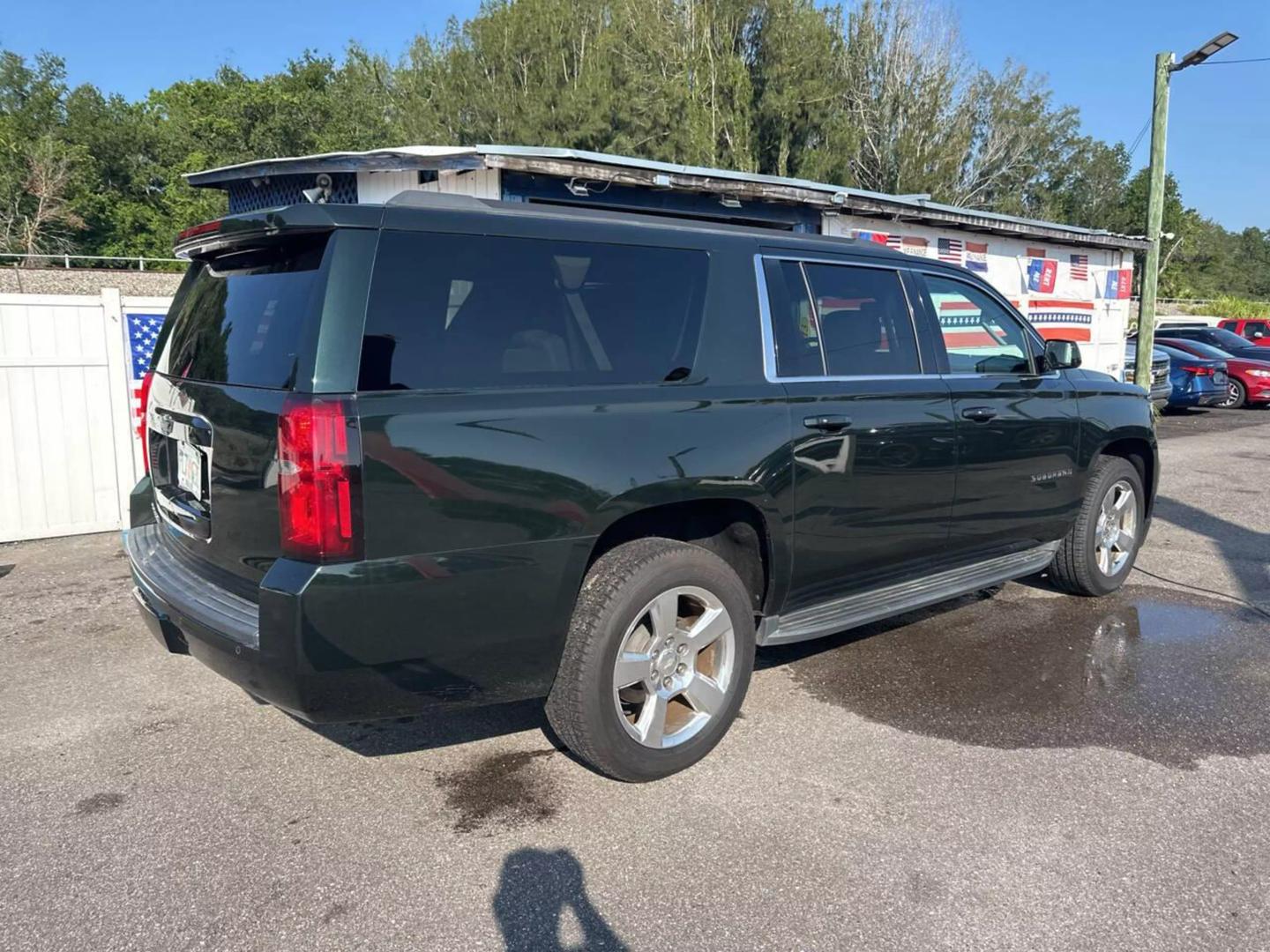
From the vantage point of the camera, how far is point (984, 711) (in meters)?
4.20

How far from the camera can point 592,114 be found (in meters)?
31.2

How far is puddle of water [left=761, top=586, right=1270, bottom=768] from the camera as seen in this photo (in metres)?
4.00

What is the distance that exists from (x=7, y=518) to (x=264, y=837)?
5138mm

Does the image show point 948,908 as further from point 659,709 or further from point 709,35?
point 709,35

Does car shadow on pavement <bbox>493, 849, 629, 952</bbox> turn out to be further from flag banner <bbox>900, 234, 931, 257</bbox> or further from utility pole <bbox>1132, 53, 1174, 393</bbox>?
utility pole <bbox>1132, 53, 1174, 393</bbox>

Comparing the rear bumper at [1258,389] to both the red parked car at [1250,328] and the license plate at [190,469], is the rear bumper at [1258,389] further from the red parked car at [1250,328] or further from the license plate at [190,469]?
the license plate at [190,469]

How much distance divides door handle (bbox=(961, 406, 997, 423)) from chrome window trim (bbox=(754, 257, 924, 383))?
0.71 ft

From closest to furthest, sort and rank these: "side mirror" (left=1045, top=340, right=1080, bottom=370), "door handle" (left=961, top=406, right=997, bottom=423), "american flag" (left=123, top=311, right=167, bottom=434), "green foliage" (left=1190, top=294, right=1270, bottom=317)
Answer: "door handle" (left=961, top=406, right=997, bottom=423) < "side mirror" (left=1045, top=340, right=1080, bottom=370) < "american flag" (left=123, top=311, right=167, bottom=434) < "green foliage" (left=1190, top=294, right=1270, bottom=317)

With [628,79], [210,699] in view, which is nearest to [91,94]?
[628,79]

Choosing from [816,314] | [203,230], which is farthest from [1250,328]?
[203,230]

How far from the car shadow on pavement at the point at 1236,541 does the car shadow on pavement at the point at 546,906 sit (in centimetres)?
489

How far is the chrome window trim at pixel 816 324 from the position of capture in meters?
3.86

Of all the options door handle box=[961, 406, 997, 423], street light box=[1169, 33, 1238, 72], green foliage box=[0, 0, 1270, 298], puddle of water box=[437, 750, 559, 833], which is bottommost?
puddle of water box=[437, 750, 559, 833]

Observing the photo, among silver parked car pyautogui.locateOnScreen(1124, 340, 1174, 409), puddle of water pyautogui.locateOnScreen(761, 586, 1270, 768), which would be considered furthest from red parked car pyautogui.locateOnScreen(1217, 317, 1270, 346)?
puddle of water pyautogui.locateOnScreen(761, 586, 1270, 768)
